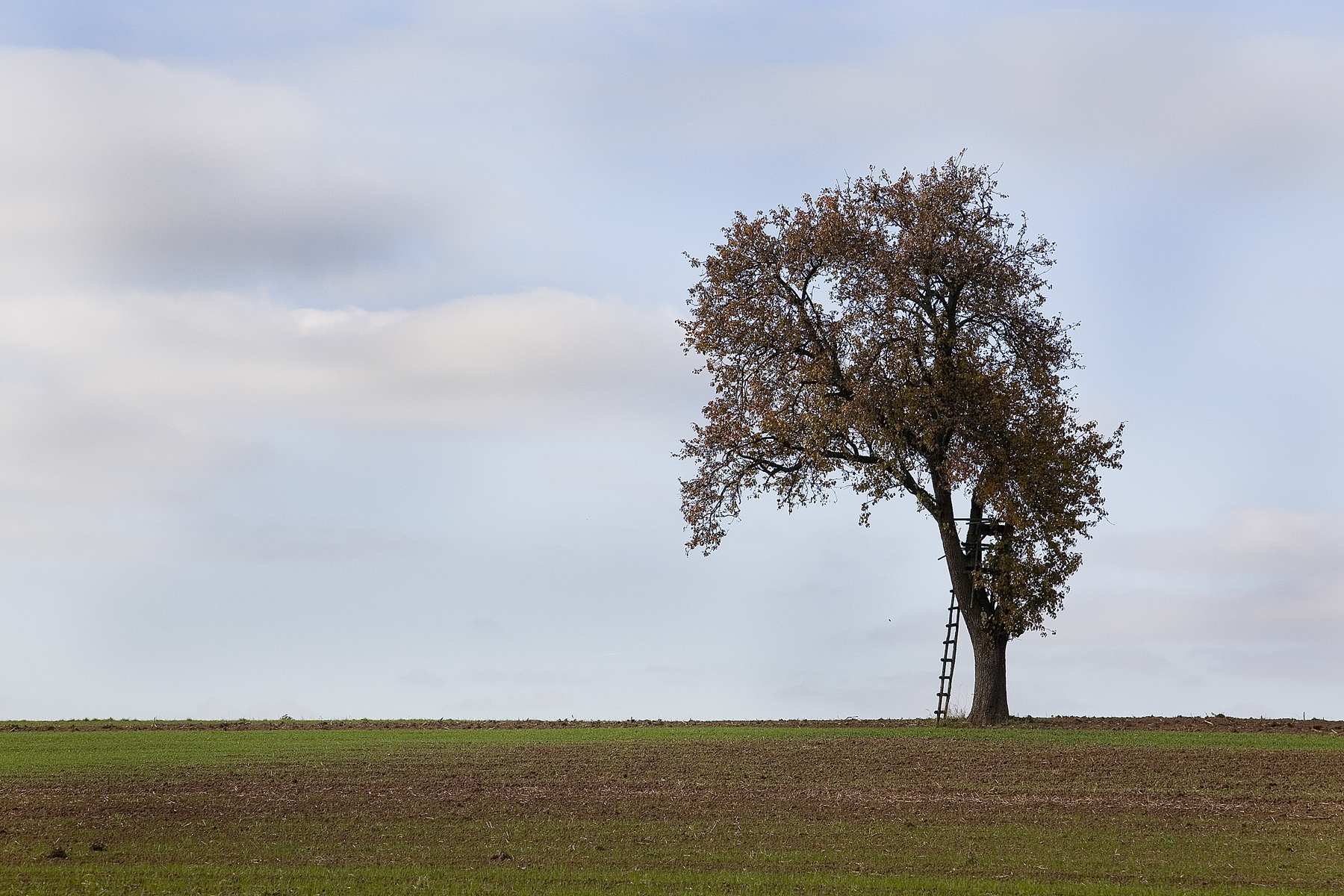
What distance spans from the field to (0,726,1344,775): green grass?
0.15 meters

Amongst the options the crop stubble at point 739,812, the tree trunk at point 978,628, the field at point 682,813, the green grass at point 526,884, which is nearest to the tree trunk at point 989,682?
the tree trunk at point 978,628

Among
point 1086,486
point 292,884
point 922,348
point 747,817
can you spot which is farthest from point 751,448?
point 292,884

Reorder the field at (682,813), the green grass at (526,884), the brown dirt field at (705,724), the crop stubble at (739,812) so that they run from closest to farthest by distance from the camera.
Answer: the green grass at (526,884) < the field at (682,813) < the crop stubble at (739,812) < the brown dirt field at (705,724)

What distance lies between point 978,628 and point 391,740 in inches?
581

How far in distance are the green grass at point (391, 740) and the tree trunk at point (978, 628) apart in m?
1.31

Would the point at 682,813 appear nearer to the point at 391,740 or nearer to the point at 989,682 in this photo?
the point at 391,740

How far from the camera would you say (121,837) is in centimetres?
1756

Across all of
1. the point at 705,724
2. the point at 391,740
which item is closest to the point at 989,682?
the point at 705,724

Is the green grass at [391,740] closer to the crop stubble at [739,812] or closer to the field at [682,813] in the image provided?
the field at [682,813]

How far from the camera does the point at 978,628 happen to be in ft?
107

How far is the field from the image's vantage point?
14812mm

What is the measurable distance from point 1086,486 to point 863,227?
8.65m

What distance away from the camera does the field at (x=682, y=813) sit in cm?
1481

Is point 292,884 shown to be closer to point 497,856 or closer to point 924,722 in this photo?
point 497,856
